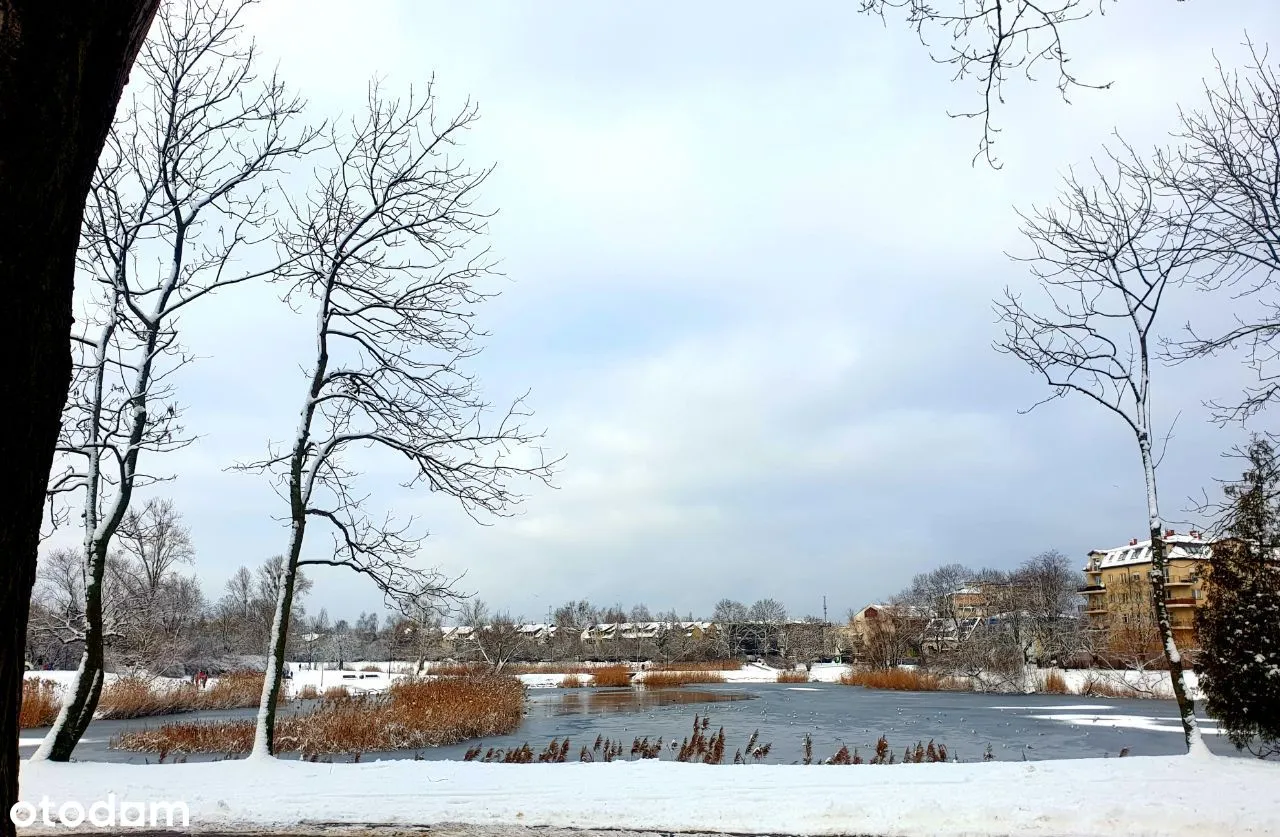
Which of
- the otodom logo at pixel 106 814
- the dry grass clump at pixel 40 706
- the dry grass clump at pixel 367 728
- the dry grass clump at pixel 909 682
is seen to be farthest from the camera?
the dry grass clump at pixel 909 682

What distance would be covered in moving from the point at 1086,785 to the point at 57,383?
9.73m

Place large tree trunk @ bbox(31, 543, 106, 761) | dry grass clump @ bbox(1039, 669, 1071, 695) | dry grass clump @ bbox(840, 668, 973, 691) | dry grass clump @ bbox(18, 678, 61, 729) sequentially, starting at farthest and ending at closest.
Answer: dry grass clump @ bbox(840, 668, 973, 691)
dry grass clump @ bbox(1039, 669, 1071, 695)
dry grass clump @ bbox(18, 678, 61, 729)
large tree trunk @ bbox(31, 543, 106, 761)

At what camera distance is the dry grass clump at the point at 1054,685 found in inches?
1460

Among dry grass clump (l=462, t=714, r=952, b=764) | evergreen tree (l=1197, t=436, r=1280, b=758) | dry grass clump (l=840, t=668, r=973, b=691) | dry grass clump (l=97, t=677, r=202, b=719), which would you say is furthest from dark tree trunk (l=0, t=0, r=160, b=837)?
dry grass clump (l=840, t=668, r=973, b=691)

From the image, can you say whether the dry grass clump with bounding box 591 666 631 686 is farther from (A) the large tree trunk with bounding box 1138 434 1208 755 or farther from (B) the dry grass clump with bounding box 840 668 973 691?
(A) the large tree trunk with bounding box 1138 434 1208 755

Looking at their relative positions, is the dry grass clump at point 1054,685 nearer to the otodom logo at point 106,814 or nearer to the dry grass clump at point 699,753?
the dry grass clump at point 699,753

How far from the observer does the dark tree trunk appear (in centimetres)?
216

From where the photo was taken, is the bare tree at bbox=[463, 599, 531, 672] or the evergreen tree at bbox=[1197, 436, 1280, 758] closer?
the evergreen tree at bbox=[1197, 436, 1280, 758]

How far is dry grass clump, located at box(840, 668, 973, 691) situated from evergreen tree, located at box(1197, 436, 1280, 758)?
31.1 m

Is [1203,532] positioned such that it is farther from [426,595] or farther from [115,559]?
[115,559]

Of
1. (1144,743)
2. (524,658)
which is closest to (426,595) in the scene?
(1144,743)

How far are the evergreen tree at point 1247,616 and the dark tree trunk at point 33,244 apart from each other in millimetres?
13723

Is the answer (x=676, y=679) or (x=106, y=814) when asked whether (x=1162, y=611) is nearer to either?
(x=106, y=814)

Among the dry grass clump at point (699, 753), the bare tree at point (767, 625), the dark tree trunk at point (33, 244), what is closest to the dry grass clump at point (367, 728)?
the dry grass clump at point (699, 753)
